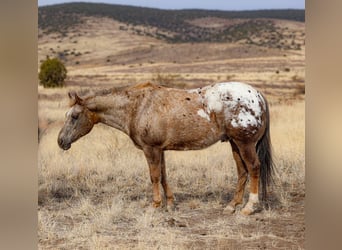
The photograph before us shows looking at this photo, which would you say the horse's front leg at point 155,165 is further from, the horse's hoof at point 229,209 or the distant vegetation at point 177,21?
the distant vegetation at point 177,21

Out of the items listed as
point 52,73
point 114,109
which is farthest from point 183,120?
point 52,73

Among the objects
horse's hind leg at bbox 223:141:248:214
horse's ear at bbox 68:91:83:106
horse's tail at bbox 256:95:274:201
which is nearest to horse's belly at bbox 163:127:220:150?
horse's hind leg at bbox 223:141:248:214

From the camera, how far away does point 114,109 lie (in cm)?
479

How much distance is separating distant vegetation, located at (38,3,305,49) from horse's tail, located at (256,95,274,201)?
659 mm

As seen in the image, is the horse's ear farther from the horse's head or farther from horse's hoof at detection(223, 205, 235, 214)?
horse's hoof at detection(223, 205, 235, 214)

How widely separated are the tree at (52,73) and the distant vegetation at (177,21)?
0.74ft

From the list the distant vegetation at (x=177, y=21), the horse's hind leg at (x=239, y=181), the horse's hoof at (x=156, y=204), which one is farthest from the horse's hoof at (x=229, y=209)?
the distant vegetation at (x=177, y=21)

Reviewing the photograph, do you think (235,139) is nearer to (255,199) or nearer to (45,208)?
(255,199)

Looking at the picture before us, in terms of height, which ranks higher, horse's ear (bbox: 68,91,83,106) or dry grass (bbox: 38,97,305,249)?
horse's ear (bbox: 68,91,83,106)

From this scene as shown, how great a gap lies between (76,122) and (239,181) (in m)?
1.08

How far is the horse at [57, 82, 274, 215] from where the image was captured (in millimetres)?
4715
